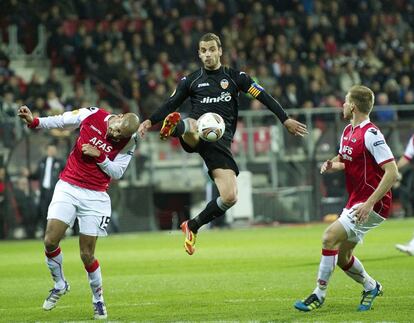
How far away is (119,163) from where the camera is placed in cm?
915

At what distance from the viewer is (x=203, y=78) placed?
10.5 m

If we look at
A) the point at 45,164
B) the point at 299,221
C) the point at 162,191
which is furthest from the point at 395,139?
the point at 45,164

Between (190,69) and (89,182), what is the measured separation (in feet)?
55.1

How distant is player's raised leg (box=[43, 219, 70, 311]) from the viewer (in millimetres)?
9133

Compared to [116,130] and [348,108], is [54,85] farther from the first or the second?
[348,108]

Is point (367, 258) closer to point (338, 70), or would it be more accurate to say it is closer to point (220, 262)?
point (220, 262)

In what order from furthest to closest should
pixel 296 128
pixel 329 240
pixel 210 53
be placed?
pixel 210 53 → pixel 296 128 → pixel 329 240

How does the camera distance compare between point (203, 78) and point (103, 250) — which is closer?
point (203, 78)

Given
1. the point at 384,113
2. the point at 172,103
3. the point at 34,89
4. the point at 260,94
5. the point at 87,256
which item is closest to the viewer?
the point at 87,256

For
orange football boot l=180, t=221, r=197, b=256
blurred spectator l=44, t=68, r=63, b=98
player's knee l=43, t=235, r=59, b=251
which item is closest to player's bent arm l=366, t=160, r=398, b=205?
orange football boot l=180, t=221, r=197, b=256

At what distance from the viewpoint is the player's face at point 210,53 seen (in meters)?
10.2

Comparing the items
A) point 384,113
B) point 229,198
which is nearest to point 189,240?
point 229,198

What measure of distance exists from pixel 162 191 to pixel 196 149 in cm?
1259

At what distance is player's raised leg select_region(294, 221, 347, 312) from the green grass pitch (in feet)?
0.38
